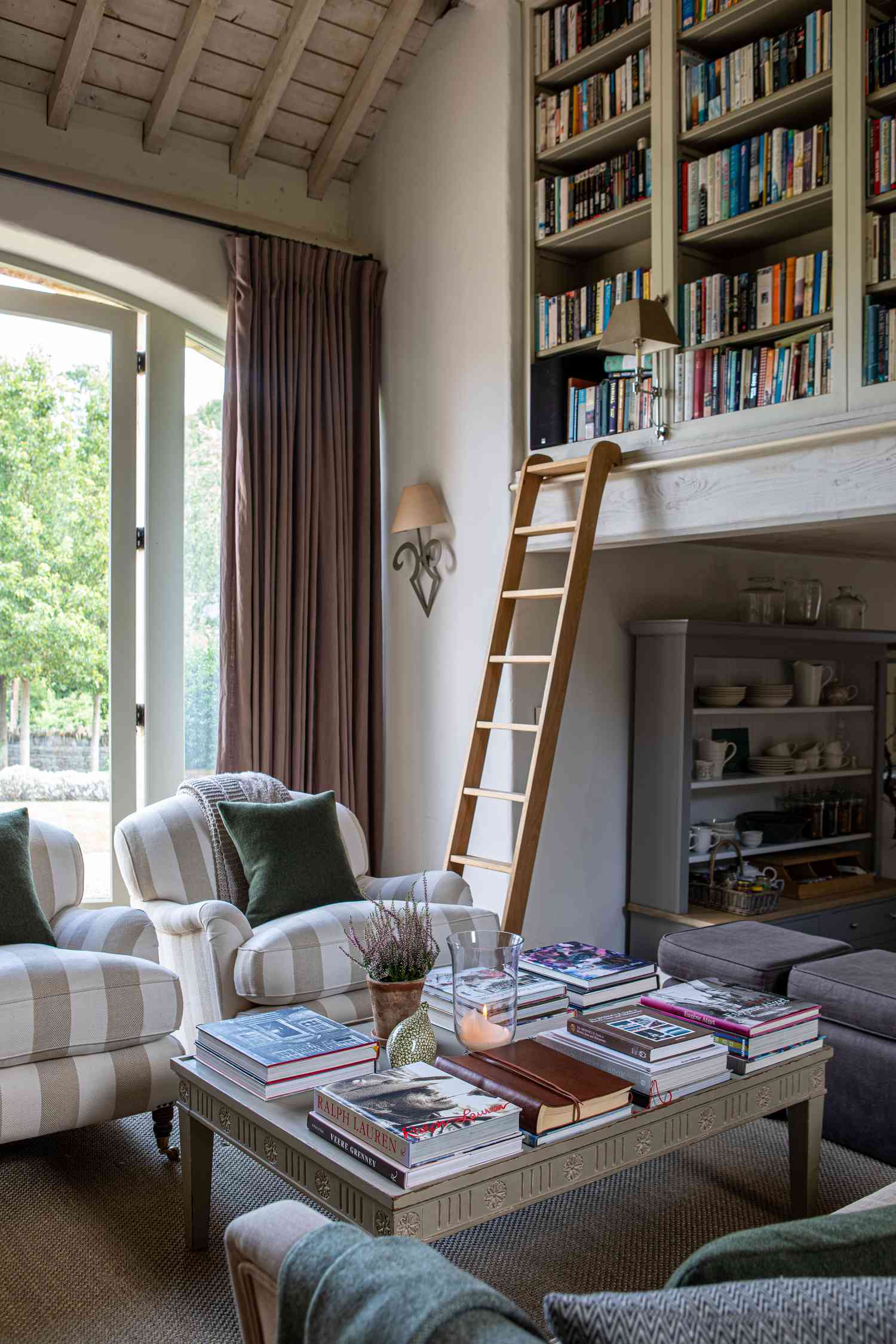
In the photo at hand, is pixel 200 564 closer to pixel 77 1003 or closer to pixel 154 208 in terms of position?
pixel 154 208

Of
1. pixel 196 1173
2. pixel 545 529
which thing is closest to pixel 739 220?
pixel 545 529

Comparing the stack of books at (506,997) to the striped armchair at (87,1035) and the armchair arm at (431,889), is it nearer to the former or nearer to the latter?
the striped armchair at (87,1035)

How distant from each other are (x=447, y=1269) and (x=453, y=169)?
4.28m

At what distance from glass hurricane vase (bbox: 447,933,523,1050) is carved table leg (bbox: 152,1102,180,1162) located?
93 centimetres

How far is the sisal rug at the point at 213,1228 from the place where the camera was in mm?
2078

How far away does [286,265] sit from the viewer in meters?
4.52

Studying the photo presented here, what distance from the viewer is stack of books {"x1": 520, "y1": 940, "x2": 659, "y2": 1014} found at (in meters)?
2.44

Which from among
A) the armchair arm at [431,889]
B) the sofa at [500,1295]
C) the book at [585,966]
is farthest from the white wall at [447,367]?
the sofa at [500,1295]

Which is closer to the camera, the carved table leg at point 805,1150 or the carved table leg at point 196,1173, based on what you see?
the carved table leg at point 196,1173

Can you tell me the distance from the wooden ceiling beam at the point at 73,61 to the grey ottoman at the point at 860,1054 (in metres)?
3.76

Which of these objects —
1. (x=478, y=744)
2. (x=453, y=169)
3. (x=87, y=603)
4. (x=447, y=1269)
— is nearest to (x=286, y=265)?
(x=453, y=169)

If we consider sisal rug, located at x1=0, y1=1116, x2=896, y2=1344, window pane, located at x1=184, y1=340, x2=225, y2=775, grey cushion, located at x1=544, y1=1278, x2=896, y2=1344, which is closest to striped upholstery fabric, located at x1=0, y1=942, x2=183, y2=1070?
sisal rug, located at x1=0, y1=1116, x2=896, y2=1344

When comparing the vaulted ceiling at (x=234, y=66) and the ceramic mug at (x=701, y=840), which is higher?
the vaulted ceiling at (x=234, y=66)

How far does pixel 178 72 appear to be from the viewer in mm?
4098
